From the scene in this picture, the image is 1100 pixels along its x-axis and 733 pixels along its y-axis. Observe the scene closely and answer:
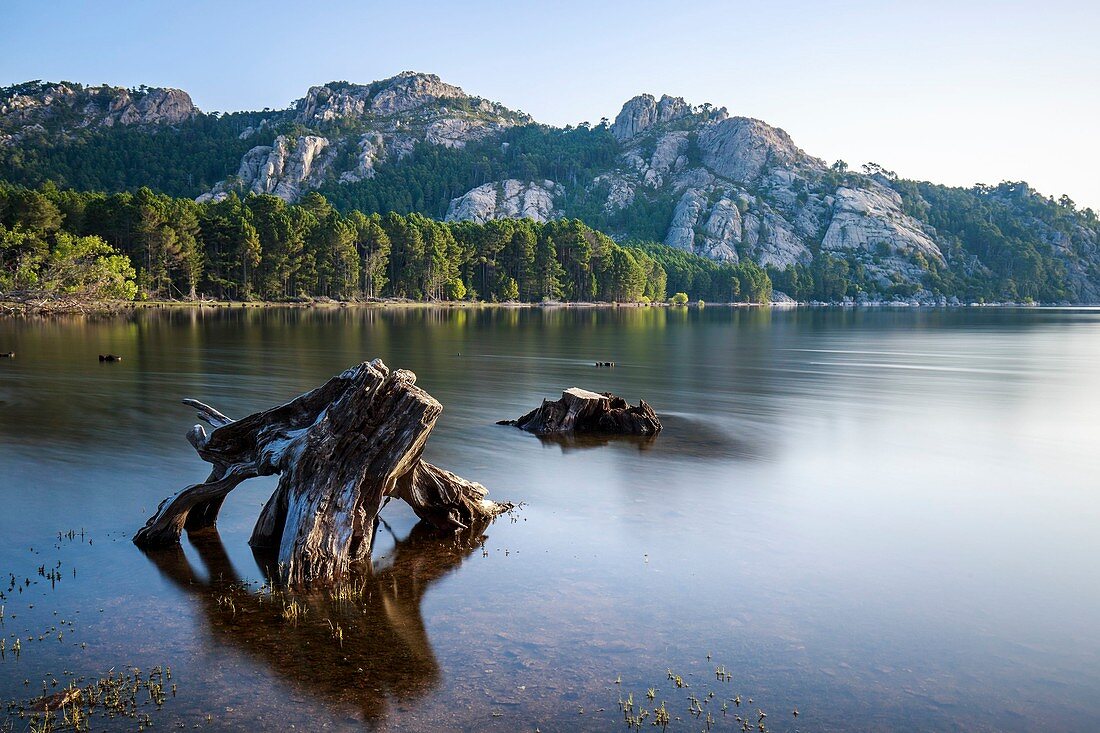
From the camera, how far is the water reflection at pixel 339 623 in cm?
959

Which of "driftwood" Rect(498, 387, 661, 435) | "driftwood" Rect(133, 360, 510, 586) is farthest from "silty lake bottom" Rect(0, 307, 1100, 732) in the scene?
"driftwood" Rect(498, 387, 661, 435)

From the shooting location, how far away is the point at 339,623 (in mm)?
11195

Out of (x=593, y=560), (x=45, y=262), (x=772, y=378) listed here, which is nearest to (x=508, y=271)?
(x=45, y=262)

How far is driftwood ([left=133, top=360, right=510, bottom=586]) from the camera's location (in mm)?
13047

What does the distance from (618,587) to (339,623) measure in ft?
14.4

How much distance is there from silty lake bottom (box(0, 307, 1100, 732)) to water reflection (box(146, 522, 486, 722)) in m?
0.05

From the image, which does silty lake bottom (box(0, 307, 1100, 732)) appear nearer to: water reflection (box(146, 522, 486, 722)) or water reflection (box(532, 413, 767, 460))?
water reflection (box(146, 522, 486, 722))

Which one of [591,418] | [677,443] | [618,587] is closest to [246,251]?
[591,418]

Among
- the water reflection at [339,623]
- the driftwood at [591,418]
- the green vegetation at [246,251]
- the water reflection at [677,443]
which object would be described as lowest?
the water reflection at [339,623]

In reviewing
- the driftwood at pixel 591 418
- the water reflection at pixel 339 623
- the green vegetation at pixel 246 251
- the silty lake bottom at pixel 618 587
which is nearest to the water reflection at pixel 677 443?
the silty lake bottom at pixel 618 587

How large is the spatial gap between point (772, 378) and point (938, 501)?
28327mm

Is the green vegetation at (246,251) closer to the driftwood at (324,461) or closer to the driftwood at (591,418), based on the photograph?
the driftwood at (591,418)

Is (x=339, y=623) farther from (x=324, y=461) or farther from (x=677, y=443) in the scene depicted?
(x=677, y=443)

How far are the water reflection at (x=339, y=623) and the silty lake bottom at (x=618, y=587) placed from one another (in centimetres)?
5
